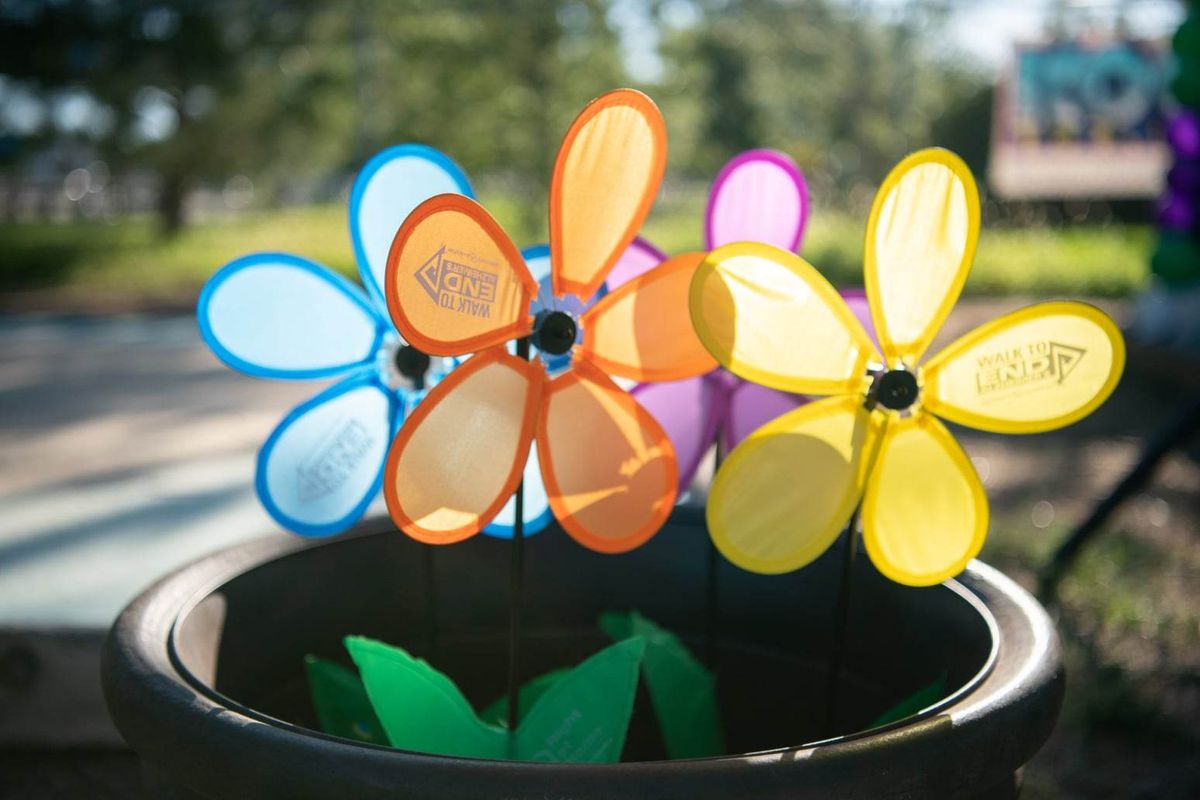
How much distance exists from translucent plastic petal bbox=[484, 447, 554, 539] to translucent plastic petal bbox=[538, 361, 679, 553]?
0.07m

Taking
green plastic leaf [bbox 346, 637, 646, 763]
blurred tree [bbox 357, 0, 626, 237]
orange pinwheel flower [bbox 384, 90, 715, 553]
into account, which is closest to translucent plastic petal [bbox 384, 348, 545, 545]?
orange pinwheel flower [bbox 384, 90, 715, 553]

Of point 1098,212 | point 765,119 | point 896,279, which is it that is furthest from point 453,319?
point 765,119

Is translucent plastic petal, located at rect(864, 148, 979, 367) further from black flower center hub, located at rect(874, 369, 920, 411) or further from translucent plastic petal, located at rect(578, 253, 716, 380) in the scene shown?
translucent plastic petal, located at rect(578, 253, 716, 380)

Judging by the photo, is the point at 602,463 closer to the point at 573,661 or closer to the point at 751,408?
the point at 751,408

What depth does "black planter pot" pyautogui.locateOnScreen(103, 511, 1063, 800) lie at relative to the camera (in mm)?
611

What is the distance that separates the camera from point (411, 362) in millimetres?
966

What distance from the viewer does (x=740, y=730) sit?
1.09 m

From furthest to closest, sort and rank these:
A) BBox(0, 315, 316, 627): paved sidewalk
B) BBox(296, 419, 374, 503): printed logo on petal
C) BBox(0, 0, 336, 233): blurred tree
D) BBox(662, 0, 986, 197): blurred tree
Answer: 1. BBox(662, 0, 986, 197): blurred tree
2. BBox(0, 0, 336, 233): blurred tree
3. BBox(0, 315, 316, 627): paved sidewalk
4. BBox(296, 419, 374, 503): printed logo on petal

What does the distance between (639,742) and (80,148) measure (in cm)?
1241

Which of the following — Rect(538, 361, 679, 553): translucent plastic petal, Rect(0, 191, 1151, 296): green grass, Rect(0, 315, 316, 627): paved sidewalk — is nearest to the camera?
Rect(538, 361, 679, 553): translucent plastic petal

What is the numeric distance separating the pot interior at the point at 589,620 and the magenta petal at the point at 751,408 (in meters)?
0.14

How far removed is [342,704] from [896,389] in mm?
520

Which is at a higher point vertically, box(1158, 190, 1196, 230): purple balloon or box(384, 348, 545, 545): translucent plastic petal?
box(384, 348, 545, 545): translucent plastic petal

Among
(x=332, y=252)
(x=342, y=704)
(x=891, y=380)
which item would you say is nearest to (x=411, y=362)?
(x=342, y=704)
